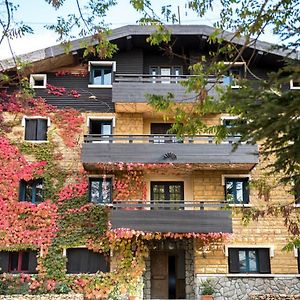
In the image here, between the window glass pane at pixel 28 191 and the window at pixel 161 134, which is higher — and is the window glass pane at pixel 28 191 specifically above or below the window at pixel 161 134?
below

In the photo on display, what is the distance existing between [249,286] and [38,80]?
11210 mm

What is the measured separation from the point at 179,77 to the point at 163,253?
6.76 m

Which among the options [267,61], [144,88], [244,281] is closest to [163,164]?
[144,88]

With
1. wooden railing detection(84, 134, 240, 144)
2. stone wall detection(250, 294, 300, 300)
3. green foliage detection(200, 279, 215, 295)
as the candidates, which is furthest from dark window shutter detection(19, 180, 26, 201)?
stone wall detection(250, 294, 300, 300)

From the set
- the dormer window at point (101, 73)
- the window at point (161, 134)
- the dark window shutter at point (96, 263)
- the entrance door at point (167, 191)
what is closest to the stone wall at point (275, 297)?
the entrance door at point (167, 191)

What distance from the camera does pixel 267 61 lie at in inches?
796

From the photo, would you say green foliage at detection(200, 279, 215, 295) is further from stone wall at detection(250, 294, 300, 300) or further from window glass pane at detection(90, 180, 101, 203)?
window glass pane at detection(90, 180, 101, 203)

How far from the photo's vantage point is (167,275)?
18.8 metres

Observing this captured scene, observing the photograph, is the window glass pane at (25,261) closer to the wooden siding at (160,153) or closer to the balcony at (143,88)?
the wooden siding at (160,153)

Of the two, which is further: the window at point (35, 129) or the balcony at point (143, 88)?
the window at point (35, 129)

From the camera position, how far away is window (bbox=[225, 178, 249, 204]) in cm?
1895

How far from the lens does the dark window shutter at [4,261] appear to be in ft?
58.9

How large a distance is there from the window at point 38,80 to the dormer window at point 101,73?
1.82 metres

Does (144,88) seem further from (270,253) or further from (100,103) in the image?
(270,253)
